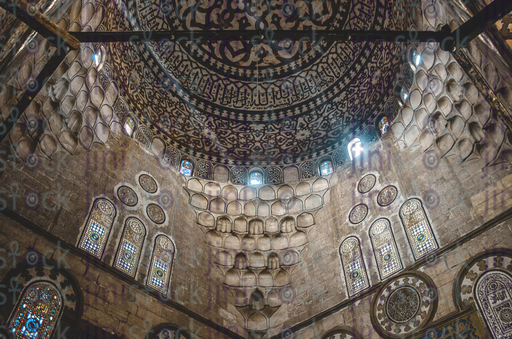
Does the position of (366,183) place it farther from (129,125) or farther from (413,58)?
(129,125)

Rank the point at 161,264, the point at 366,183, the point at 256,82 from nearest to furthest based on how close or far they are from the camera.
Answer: the point at 161,264 < the point at 366,183 < the point at 256,82

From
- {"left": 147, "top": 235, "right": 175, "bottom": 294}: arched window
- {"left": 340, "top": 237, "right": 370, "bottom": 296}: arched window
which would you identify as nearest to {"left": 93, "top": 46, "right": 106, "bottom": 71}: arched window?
{"left": 147, "top": 235, "right": 175, "bottom": 294}: arched window

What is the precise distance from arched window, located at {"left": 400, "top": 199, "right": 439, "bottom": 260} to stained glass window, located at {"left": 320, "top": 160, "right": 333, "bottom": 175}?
254 centimetres

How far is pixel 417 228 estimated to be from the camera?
27.0 ft

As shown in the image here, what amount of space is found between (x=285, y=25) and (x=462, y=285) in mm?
7734

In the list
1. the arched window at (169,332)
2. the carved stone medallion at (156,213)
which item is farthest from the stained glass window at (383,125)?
the arched window at (169,332)

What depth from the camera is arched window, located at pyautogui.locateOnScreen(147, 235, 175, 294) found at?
8320 millimetres

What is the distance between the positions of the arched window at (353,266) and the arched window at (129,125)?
5125 millimetres

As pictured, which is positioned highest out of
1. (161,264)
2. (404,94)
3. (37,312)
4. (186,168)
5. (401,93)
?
(401,93)

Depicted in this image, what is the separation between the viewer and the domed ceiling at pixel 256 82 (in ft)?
35.7

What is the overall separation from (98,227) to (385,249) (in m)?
5.21

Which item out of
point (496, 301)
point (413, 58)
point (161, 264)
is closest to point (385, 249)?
point (496, 301)

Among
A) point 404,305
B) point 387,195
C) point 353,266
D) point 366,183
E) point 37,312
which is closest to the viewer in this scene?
point 37,312

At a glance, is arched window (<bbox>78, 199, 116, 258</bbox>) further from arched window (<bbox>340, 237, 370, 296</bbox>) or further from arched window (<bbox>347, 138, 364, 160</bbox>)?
arched window (<bbox>347, 138, 364, 160</bbox>)
